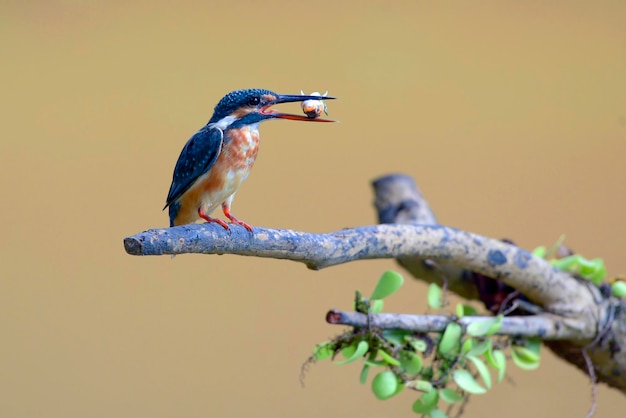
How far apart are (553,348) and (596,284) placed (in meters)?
0.21

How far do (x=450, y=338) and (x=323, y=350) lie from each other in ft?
0.95

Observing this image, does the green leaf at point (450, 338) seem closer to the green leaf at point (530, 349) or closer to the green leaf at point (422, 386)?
the green leaf at point (422, 386)

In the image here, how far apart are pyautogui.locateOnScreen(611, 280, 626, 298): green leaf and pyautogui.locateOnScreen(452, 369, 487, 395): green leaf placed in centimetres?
56

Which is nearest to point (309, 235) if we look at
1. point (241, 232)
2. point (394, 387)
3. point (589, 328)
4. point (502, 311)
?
point (241, 232)

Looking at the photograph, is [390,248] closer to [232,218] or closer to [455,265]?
[455,265]

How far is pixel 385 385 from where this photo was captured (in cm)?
170

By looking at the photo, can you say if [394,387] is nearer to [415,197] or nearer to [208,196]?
[208,196]

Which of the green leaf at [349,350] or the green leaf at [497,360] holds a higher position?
the green leaf at [349,350]

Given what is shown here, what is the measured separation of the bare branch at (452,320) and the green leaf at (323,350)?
0.11 metres

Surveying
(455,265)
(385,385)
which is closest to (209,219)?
(385,385)

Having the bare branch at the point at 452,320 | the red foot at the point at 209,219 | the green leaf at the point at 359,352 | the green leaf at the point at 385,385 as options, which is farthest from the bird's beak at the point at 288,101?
the green leaf at the point at 385,385

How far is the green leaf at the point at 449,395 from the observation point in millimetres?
Answer: 1790

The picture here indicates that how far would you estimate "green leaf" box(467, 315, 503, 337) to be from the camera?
1.80m

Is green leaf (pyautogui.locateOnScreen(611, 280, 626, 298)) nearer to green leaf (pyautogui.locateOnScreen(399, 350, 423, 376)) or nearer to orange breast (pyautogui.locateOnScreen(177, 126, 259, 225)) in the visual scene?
green leaf (pyautogui.locateOnScreen(399, 350, 423, 376))
